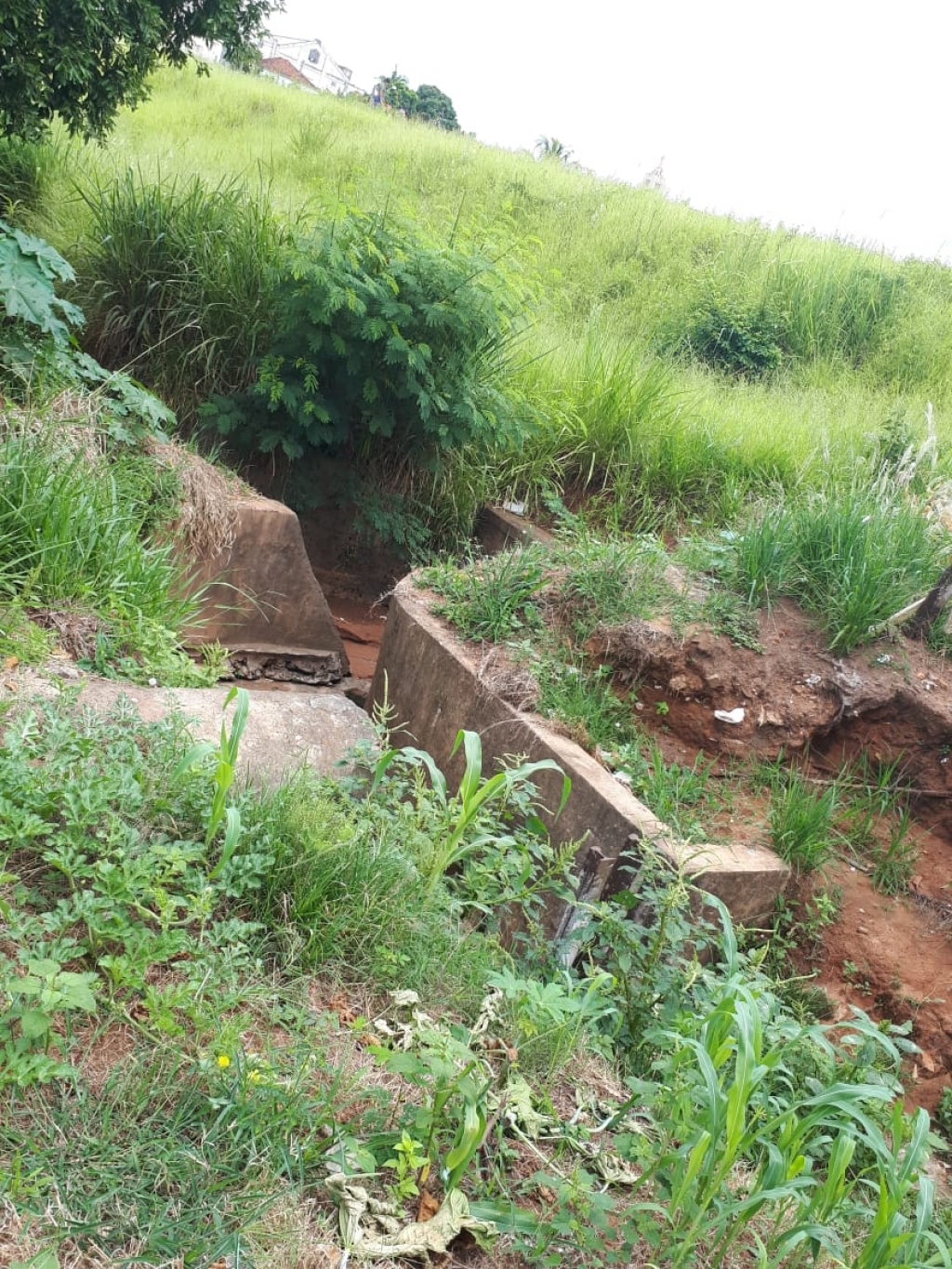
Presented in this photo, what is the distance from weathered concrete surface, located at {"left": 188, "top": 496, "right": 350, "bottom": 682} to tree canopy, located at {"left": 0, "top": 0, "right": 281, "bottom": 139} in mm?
2954

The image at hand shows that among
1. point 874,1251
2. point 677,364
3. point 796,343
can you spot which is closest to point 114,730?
point 874,1251

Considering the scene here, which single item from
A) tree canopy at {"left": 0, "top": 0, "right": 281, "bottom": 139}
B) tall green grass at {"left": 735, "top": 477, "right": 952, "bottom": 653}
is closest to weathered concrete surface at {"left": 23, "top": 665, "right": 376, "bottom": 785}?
tall green grass at {"left": 735, "top": 477, "right": 952, "bottom": 653}

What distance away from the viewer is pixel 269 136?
43.0 feet

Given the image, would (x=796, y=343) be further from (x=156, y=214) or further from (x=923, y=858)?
(x=923, y=858)

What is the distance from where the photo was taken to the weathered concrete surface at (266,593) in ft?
20.0

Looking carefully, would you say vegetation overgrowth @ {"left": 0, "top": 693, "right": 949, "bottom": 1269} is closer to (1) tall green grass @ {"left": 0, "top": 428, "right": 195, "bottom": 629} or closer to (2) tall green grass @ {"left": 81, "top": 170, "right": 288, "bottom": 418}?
(1) tall green grass @ {"left": 0, "top": 428, "right": 195, "bottom": 629}

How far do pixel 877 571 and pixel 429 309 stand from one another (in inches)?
119

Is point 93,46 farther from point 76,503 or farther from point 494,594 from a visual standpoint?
point 494,594

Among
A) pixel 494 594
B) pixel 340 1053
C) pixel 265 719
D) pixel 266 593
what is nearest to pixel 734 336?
pixel 266 593

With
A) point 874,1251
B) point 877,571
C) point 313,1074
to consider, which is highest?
point 877,571

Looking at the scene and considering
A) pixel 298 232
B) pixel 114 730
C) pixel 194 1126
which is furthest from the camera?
pixel 298 232

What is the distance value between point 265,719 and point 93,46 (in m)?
5.21

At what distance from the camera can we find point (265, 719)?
390 cm

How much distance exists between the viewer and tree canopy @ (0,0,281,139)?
6.18m
